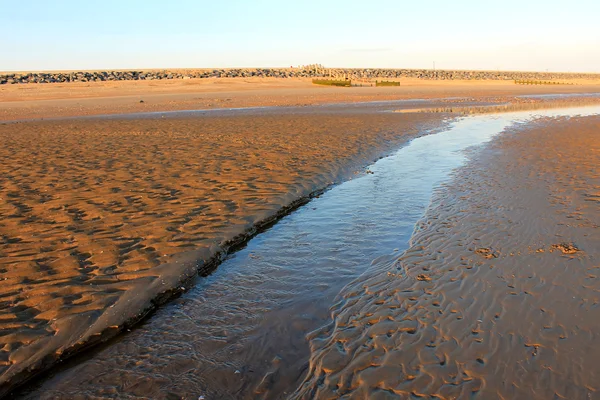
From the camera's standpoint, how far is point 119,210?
8281mm

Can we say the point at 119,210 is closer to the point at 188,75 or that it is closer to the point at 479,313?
the point at 479,313

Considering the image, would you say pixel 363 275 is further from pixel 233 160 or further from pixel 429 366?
pixel 233 160

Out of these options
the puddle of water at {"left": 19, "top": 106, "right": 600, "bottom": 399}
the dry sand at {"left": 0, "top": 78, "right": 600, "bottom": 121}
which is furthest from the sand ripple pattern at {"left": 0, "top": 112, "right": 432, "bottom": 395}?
the dry sand at {"left": 0, "top": 78, "right": 600, "bottom": 121}

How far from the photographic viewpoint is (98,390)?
4.09 m

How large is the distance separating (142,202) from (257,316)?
454cm

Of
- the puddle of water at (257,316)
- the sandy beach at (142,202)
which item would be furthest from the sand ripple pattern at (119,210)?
the puddle of water at (257,316)

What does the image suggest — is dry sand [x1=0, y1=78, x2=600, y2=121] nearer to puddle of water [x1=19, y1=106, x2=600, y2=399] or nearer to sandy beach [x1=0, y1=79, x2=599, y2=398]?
sandy beach [x1=0, y1=79, x2=599, y2=398]

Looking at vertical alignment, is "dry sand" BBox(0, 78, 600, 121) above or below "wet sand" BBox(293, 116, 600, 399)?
above

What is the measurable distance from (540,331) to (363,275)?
229 cm

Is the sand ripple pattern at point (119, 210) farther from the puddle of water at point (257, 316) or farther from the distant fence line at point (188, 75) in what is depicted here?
the distant fence line at point (188, 75)

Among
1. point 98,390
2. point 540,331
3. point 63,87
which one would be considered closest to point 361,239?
point 540,331

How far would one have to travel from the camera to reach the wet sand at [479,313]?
155 inches

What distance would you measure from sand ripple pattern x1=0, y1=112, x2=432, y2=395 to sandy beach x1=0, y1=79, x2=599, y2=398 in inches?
0.8

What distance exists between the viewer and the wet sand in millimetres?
3947
